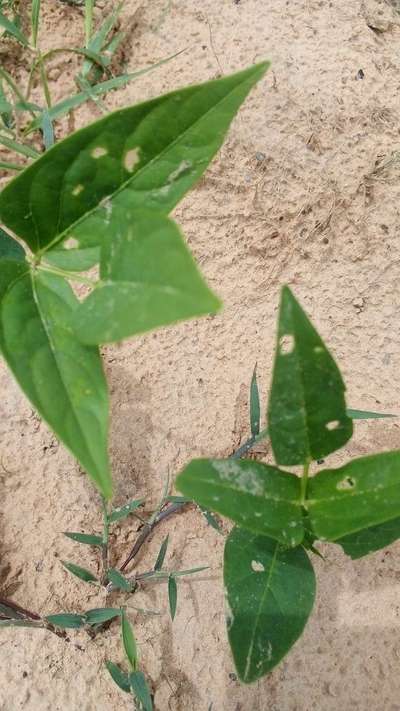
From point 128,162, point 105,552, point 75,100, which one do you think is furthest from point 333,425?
point 75,100

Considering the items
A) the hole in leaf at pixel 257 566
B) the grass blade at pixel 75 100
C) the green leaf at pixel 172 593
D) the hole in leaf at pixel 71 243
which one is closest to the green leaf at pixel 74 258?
the hole in leaf at pixel 71 243

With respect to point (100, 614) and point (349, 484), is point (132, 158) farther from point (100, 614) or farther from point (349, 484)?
point (100, 614)

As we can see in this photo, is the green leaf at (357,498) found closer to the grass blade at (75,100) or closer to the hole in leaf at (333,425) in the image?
the hole in leaf at (333,425)

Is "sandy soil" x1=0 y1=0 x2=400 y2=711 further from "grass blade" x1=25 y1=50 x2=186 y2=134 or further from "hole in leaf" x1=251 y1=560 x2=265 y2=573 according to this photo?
"hole in leaf" x1=251 y1=560 x2=265 y2=573

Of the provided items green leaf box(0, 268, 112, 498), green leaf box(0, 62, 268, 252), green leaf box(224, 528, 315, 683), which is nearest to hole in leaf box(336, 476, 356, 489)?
Result: green leaf box(224, 528, 315, 683)

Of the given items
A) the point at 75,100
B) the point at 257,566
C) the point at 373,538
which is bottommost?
the point at 373,538

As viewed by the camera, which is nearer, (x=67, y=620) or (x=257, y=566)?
(x=257, y=566)
